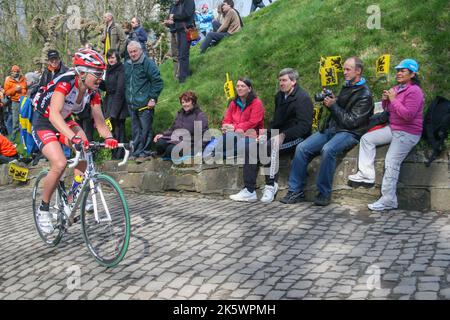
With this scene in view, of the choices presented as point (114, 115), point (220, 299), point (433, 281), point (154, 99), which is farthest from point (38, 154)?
point (433, 281)

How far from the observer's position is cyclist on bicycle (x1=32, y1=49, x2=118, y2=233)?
605cm

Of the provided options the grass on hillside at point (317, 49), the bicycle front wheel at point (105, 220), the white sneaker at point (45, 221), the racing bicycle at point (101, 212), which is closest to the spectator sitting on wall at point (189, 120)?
the grass on hillside at point (317, 49)

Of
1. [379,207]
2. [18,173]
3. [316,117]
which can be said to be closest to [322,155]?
[379,207]

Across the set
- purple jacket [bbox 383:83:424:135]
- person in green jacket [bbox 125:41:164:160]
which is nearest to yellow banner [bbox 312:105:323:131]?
purple jacket [bbox 383:83:424:135]

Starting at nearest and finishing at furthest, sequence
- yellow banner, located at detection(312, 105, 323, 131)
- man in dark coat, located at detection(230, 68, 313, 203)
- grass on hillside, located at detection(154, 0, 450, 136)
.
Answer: man in dark coat, located at detection(230, 68, 313, 203), yellow banner, located at detection(312, 105, 323, 131), grass on hillside, located at detection(154, 0, 450, 136)

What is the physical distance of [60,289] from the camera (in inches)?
208

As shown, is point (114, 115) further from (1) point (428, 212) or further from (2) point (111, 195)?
(1) point (428, 212)

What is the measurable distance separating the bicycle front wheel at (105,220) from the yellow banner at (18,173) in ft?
22.7

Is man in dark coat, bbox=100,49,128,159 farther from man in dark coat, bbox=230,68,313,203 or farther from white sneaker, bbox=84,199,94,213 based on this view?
white sneaker, bbox=84,199,94,213

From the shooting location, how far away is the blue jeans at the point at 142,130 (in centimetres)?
1034

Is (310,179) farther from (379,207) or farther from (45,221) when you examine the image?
(45,221)

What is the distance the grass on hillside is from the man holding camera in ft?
5.19

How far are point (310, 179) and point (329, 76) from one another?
2152mm

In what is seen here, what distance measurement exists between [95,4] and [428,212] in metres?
31.7
